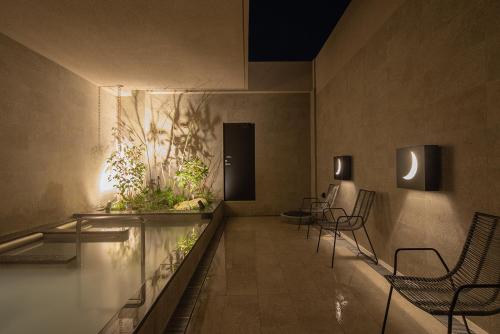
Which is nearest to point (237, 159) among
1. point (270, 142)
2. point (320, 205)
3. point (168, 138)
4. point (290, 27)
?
point (270, 142)

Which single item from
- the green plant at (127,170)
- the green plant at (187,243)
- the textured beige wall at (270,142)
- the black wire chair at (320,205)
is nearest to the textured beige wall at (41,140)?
the green plant at (127,170)

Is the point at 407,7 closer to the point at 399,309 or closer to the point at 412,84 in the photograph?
the point at 412,84

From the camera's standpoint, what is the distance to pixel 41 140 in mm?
4574

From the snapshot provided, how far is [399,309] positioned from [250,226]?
3912 millimetres

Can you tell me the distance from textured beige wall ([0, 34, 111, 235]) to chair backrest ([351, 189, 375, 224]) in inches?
181

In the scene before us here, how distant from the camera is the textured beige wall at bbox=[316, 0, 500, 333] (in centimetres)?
215

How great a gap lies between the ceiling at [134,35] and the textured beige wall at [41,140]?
1.08ft

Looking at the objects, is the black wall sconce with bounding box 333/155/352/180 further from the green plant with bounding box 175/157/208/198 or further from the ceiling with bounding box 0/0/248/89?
the green plant with bounding box 175/157/208/198

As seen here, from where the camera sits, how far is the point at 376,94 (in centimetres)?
389

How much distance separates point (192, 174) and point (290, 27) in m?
3.75

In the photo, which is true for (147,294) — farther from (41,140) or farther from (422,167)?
(41,140)

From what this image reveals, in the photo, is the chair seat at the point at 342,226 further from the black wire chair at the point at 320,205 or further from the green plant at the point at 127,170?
the green plant at the point at 127,170

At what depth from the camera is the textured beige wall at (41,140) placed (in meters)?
3.97

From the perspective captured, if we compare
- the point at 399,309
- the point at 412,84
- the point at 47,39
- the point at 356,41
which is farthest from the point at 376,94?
the point at 47,39
